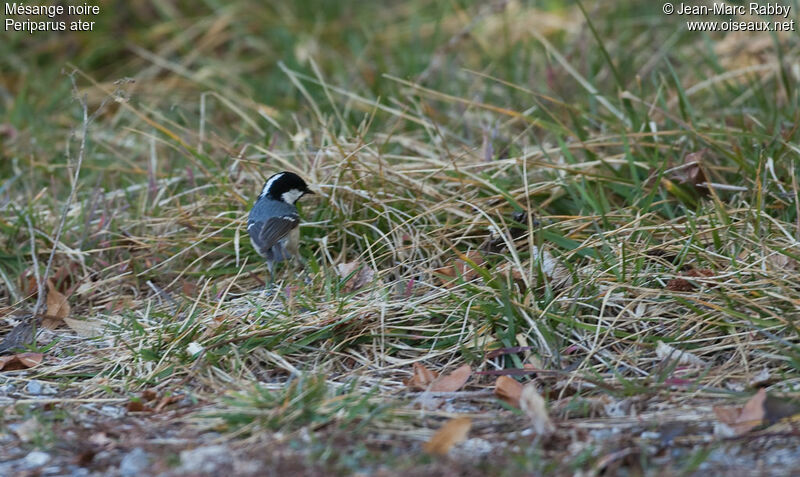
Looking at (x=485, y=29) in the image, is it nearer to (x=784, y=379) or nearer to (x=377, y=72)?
(x=377, y=72)

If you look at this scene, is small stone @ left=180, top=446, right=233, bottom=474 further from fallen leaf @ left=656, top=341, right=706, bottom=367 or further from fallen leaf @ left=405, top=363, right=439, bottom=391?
fallen leaf @ left=656, top=341, right=706, bottom=367

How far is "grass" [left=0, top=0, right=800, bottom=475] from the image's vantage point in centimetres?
274

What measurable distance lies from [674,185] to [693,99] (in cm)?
173

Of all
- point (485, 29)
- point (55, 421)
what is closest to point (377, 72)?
point (485, 29)

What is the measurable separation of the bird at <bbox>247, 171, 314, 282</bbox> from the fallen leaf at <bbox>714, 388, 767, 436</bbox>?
6.49ft

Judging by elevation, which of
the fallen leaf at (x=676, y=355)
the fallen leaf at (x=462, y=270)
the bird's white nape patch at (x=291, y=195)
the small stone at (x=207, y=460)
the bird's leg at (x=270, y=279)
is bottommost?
the small stone at (x=207, y=460)

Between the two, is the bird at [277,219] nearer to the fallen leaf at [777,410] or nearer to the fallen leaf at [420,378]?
the fallen leaf at [420,378]

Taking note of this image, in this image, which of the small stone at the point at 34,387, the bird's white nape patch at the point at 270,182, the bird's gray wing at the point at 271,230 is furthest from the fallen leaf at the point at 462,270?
the small stone at the point at 34,387

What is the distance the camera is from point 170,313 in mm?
3758

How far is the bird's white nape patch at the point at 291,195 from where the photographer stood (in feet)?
13.4

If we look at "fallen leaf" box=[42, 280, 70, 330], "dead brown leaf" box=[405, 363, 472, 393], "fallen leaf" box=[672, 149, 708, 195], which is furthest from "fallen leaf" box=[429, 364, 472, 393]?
"fallen leaf" box=[42, 280, 70, 330]

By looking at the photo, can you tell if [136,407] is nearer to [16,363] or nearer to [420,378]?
[16,363]

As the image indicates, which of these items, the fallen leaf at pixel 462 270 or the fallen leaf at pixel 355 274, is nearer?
the fallen leaf at pixel 462 270

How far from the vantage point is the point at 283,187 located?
13.4ft
